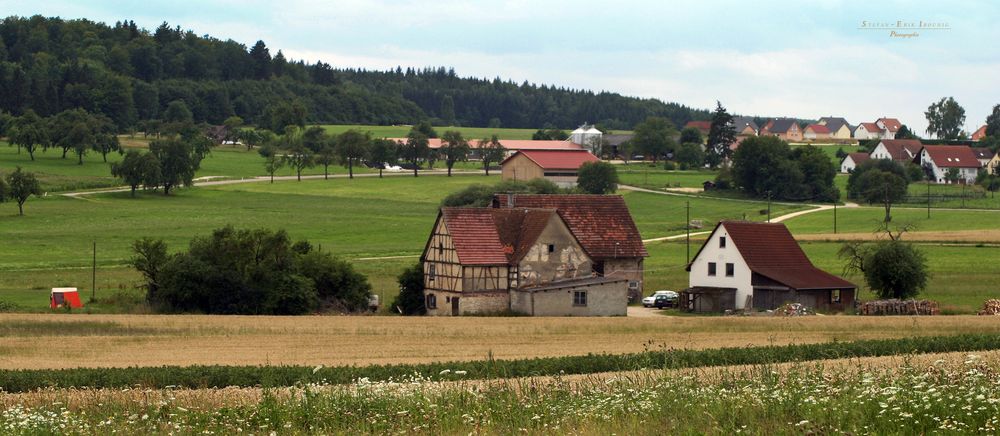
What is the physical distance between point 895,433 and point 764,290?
43.3m

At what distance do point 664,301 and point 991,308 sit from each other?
13.5 meters

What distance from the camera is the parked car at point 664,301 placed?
194ft

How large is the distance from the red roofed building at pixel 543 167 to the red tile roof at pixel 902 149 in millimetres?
45092

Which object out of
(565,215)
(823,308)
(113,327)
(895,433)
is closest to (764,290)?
(823,308)

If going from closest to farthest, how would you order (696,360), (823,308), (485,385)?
(485,385)
(696,360)
(823,308)

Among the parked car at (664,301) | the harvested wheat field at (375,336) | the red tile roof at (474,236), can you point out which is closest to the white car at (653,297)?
the parked car at (664,301)

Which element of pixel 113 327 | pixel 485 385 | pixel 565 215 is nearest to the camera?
pixel 485 385

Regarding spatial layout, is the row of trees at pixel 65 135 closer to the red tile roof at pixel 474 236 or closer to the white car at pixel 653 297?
the red tile roof at pixel 474 236

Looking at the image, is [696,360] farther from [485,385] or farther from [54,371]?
[54,371]

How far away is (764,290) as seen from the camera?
58969 mm

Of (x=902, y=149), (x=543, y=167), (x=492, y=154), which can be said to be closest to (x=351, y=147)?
(x=492, y=154)

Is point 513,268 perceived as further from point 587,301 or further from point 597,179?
point 597,179

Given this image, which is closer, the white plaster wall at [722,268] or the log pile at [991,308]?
the log pile at [991,308]

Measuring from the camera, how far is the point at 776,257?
6088cm
